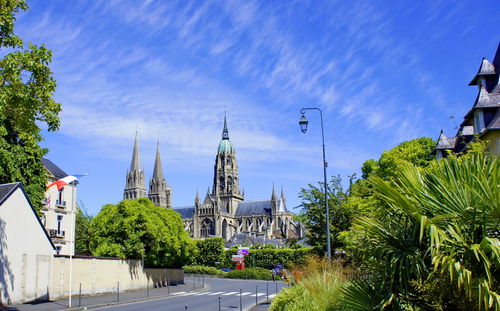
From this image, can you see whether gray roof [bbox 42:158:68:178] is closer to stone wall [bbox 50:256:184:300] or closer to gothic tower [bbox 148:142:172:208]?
stone wall [bbox 50:256:184:300]

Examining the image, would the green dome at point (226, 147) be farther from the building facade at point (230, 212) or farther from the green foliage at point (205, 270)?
the green foliage at point (205, 270)

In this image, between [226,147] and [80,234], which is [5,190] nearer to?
[80,234]

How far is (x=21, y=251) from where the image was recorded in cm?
2225

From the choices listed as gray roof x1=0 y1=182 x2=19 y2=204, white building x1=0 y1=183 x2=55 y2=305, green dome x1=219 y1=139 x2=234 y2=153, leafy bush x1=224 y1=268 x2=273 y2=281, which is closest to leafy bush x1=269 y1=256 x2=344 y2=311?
white building x1=0 y1=183 x2=55 y2=305

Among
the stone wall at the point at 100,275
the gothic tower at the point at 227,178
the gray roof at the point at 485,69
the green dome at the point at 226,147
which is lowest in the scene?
the stone wall at the point at 100,275

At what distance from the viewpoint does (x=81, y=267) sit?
27.9m

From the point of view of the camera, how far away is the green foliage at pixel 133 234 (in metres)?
34.1

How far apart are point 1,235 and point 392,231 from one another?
19.1 m

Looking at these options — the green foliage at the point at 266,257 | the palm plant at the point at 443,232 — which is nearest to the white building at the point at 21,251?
the palm plant at the point at 443,232

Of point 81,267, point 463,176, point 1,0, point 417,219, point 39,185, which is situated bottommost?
point 81,267

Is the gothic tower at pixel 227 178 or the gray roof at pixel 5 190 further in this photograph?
the gothic tower at pixel 227 178

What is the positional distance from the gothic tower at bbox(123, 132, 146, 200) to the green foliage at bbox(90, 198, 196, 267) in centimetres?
12769

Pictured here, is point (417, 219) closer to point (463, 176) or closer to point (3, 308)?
point (463, 176)

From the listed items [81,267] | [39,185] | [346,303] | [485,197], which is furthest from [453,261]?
[39,185]
